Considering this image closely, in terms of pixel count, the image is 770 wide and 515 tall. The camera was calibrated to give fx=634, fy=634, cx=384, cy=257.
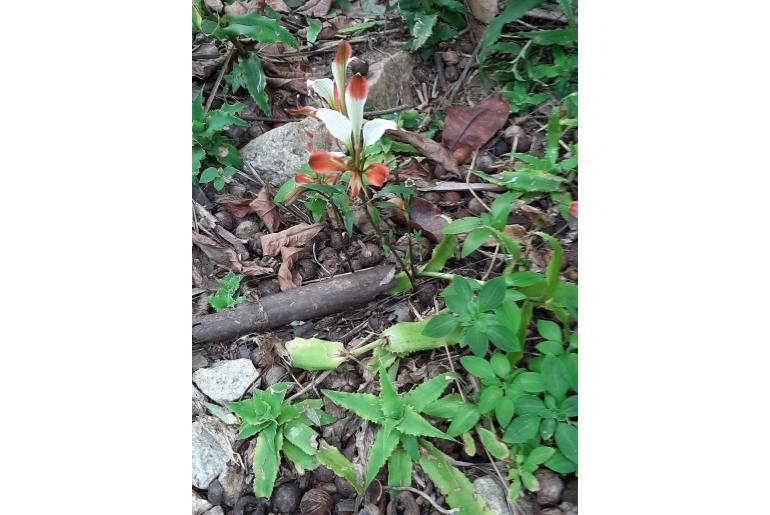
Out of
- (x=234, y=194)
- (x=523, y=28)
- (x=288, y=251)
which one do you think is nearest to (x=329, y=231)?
(x=288, y=251)

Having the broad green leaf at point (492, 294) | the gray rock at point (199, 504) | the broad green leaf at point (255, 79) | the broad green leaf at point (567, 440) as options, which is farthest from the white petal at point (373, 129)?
the gray rock at point (199, 504)

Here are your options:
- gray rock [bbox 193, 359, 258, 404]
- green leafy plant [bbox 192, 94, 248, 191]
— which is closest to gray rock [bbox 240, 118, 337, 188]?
green leafy plant [bbox 192, 94, 248, 191]

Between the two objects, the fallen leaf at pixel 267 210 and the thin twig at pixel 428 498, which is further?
the fallen leaf at pixel 267 210

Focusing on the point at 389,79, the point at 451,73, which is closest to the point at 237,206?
the point at 389,79

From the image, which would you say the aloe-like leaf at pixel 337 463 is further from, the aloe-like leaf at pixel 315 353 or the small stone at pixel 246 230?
the small stone at pixel 246 230

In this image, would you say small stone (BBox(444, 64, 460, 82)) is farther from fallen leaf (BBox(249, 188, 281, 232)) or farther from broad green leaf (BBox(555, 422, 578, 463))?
broad green leaf (BBox(555, 422, 578, 463))

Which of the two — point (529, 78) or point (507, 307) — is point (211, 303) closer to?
point (507, 307)
